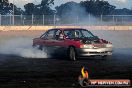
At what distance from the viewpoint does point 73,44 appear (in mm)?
19688

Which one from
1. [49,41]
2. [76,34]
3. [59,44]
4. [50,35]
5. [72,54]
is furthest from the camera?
[50,35]

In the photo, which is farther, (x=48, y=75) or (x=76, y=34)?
(x=76, y=34)

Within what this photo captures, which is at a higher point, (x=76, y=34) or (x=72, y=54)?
(x=76, y=34)

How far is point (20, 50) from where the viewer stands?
23625 mm

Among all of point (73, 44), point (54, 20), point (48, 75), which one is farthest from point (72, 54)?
Result: point (54, 20)

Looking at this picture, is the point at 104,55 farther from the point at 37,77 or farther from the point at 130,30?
the point at 130,30

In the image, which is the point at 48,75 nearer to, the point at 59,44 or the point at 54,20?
the point at 59,44

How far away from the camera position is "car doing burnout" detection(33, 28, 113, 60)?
64.1 feet

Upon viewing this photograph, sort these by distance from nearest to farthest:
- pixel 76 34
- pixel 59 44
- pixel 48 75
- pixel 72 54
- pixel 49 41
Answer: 1. pixel 48 75
2. pixel 72 54
3. pixel 59 44
4. pixel 76 34
5. pixel 49 41

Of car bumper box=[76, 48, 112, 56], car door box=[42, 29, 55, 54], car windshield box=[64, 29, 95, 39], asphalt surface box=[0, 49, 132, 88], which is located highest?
car windshield box=[64, 29, 95, 39]

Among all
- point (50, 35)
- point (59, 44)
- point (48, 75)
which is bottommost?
point (48, 75)

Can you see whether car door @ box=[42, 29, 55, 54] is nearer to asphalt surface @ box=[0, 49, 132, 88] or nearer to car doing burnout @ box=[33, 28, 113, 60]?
car doing burnout @ box=[33, 28, 113, 60]

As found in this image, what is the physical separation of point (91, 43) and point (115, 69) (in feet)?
14.3

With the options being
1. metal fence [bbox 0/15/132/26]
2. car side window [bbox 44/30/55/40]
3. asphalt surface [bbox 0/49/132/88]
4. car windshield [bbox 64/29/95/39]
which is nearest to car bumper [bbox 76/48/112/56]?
car windshield [bbox 64/29/95/39]
